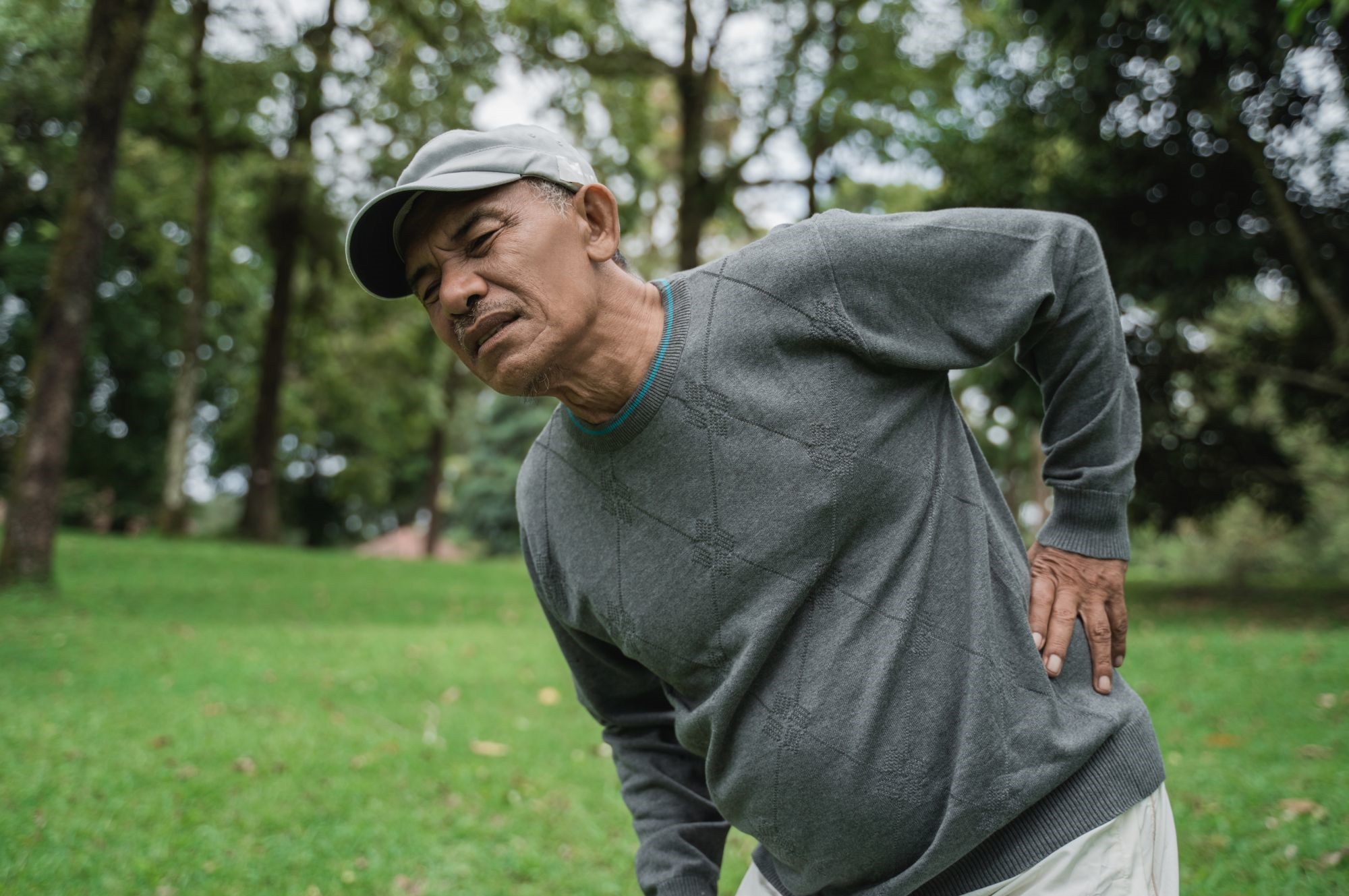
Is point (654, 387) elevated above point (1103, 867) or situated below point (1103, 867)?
above

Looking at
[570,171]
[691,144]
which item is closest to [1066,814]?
[570,171]

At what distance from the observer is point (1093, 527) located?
1.91 metres

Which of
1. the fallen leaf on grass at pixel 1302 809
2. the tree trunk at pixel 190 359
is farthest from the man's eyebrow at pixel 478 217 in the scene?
the tree trunk at pixel 190 359

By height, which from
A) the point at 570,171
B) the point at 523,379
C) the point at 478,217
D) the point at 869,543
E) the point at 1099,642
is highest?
the point at 570,171

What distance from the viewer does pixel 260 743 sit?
5.81 meters

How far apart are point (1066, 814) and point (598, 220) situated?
4.26 ft

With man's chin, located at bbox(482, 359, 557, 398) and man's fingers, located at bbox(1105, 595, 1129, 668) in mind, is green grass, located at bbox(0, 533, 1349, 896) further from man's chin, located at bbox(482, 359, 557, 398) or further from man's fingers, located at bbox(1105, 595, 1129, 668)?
man's chin, located at bbox(482, 359, 557, 398)

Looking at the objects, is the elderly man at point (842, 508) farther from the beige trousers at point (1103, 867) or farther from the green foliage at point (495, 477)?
the green foliage at point (495, 477)

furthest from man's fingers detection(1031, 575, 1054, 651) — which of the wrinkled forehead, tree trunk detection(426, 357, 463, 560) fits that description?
tree trunk detection(426, 357, 463, 560)

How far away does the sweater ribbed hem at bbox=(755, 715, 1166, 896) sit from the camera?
5.48 ft

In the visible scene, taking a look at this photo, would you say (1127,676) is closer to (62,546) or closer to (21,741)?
(21,741)

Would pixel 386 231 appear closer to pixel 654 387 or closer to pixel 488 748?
pixel 654 387

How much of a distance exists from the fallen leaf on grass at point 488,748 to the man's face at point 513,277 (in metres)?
4.65

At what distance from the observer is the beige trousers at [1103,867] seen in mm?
1648
